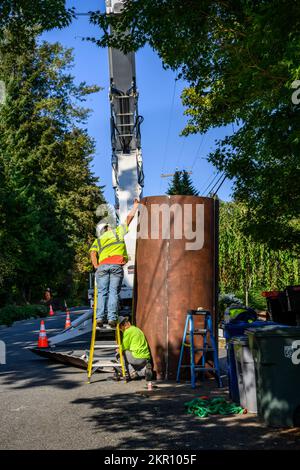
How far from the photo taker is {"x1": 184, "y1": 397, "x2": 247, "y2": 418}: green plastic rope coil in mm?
7318

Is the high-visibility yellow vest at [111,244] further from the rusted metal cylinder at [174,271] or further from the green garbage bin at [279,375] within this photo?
the green garbage bin at [279,375]

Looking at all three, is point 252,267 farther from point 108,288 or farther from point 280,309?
point 108,288

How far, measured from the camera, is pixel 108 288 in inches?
418

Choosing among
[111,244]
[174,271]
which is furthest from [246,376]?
[111,244]

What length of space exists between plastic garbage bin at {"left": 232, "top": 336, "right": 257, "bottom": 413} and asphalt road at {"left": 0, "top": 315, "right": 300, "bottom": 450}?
18cm

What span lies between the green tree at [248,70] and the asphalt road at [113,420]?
363 centimetres

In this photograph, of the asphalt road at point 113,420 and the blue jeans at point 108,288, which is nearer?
the asphalt road at point 113,420

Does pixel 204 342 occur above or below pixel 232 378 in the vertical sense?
above

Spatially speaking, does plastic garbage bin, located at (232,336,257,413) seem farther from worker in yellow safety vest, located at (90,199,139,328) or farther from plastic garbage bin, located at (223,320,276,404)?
worker in yellow safety vest, located at (90,199,139,328)

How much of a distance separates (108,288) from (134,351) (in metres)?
1.15

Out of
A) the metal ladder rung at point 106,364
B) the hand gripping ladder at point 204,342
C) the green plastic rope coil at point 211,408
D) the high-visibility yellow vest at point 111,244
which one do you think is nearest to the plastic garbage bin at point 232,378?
the green plastic rope coil at point 211,408

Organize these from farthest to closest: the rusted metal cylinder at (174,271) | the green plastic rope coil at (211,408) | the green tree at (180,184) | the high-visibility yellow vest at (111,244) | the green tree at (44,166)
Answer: the green tree at (180,184), the green tree at (44,166), the high-visibility yellow vest at (111,244), the rusted metal cylinder at (174,271), the green plastic rope coil at (211,408)

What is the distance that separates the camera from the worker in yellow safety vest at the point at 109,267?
10.4 m
